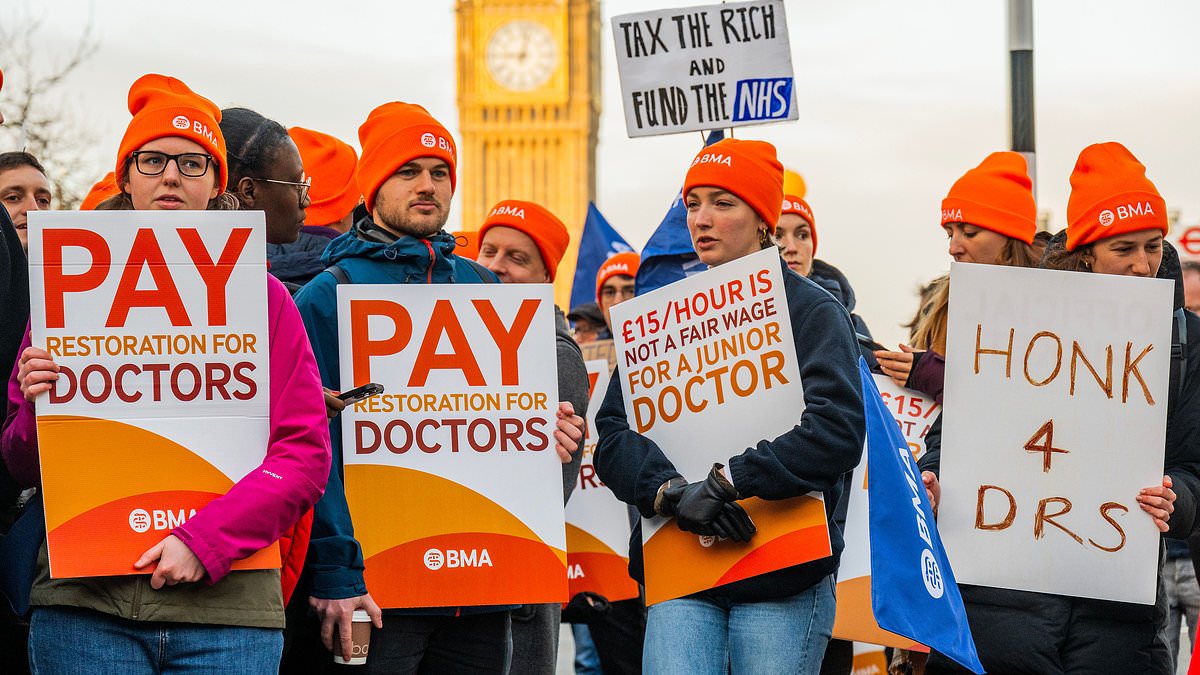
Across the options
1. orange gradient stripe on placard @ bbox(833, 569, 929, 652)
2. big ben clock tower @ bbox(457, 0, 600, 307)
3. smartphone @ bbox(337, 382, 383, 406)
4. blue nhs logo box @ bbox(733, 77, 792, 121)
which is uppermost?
big ben clock tower @ bbox(457, 0, 600, 307)

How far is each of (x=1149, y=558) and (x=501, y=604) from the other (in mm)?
1836

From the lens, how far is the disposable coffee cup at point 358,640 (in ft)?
13.8

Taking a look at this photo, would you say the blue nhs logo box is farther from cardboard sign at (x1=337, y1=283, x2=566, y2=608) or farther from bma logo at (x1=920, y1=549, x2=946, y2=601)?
bma logo at (x1=920, y1=549, x2=946, y2=601)

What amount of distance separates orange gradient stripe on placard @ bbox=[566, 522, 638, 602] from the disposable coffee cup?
8.24 ft

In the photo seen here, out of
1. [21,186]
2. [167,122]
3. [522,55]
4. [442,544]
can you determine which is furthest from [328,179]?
[522,55]

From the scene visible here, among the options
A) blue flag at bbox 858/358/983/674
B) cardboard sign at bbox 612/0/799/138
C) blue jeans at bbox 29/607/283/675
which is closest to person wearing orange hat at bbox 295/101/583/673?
blue jeans at bbox 29/607/283/675

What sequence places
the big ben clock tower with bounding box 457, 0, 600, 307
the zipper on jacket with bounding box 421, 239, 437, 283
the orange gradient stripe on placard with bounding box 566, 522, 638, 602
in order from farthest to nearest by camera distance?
the big ben clock tower with bounding box 457, 0, 600, 307 → the orange gradient stripe on placard with bounding box 566, 522, 638, 602 → the zipper on jacket with bounding box 421, 239, 437, 283

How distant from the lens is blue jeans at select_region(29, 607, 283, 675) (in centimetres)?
364

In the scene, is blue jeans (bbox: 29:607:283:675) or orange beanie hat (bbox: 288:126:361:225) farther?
orange beanie hat (bbox: 288:126:361:225)

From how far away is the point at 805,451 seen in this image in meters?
4.45

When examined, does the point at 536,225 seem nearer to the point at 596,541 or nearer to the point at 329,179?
the point at 329,179

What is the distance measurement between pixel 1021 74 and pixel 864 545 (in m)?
3.19

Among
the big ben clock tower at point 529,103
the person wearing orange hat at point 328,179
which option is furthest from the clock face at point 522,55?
the person wearing orange hat at point 328,179

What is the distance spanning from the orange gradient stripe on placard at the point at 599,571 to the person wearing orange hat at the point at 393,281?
2.05 m
